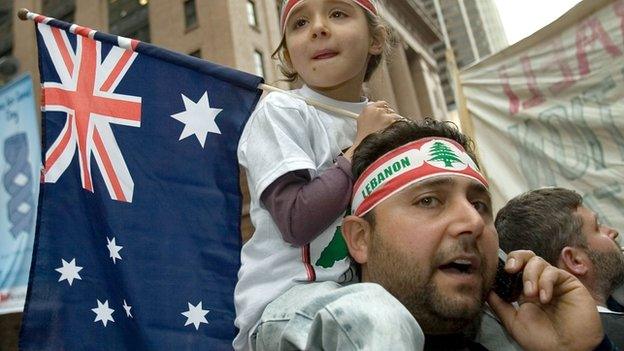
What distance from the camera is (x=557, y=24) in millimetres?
4238

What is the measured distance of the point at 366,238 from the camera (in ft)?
5.21

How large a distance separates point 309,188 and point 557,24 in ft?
11.3

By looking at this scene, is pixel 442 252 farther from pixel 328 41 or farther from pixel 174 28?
pixel 174 28

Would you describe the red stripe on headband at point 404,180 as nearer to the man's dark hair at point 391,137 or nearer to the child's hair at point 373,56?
the man's dark hair at point 391,137

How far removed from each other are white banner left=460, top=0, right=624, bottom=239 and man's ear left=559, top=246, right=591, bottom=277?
1.41 metres

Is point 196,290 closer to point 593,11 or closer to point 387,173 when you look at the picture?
point 387,173

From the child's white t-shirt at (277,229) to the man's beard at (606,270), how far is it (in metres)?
1.44

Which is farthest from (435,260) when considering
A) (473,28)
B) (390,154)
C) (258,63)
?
(473,28)

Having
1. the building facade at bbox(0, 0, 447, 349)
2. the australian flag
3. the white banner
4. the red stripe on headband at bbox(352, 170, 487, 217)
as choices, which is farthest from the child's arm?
the building facade at bbox(0, 0, 447, 349)

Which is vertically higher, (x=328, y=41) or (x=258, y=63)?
(x=258, y=63)

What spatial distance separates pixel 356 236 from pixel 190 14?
14.7 m

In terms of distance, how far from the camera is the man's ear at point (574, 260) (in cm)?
251

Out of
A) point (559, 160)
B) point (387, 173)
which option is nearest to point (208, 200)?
point (387, 173)

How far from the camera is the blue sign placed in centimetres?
705
